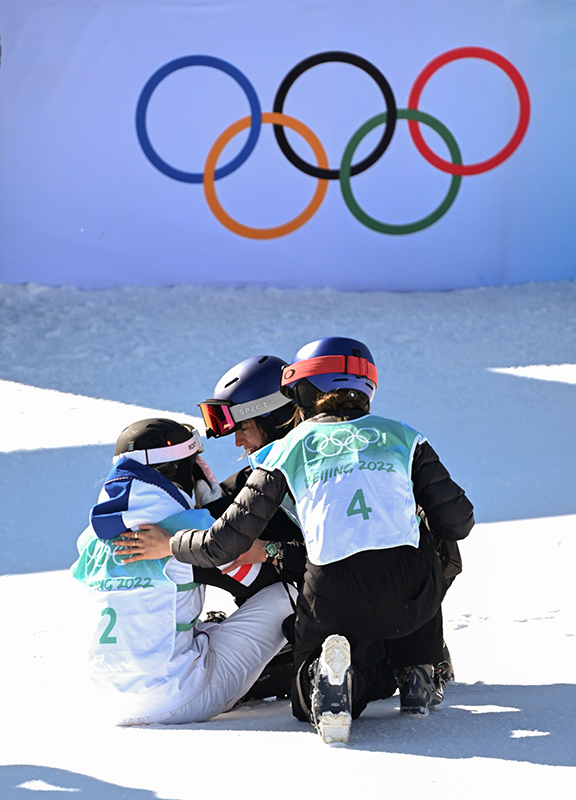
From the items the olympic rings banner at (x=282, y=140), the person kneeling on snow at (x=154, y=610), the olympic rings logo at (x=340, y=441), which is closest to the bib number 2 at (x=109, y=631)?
the person kneeling on snow at (x=154, y=610)

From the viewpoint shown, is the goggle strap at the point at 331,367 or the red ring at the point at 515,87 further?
the red ring at the point at 515,87

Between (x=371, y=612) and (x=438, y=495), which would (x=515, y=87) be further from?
(x=371, y=612)

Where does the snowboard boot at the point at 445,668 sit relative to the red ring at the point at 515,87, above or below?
below

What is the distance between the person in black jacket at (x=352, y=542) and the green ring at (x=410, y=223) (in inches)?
294

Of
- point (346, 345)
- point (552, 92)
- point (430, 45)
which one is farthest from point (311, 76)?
point (346, 345)

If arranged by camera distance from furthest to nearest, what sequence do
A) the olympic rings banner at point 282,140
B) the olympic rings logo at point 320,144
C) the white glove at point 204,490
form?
the olympic rings logo at point 320,144
the olympic rings banner at point 282,140
the white glove at point 204,490

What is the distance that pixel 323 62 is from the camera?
919 cm

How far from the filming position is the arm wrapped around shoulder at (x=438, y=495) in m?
2.25

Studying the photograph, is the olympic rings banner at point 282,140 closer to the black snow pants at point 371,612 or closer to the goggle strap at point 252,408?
the goggle strap at point 252,408

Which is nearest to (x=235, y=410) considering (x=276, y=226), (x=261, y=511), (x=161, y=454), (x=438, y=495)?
(x=161, y=454)

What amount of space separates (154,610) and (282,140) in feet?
25.2

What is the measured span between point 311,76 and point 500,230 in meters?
2.53

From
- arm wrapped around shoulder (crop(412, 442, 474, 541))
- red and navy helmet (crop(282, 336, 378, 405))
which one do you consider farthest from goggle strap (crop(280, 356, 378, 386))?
arm wrapped around shoulder (crop(412, 442, 474, 541))

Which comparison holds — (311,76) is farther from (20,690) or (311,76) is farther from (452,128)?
(20,690)
